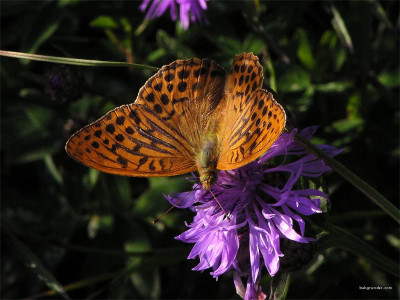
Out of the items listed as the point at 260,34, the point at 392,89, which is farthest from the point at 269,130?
the point at 392,89

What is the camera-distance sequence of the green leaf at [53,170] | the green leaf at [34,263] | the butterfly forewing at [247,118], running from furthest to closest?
the green leaf at [53,170] < the green leaf at [34,263] < the butterfly forewing at [247,118]

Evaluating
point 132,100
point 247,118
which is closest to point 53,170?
point 132,100

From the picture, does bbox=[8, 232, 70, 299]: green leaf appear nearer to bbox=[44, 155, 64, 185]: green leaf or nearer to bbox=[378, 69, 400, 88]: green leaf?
bbox=[44, 155, 64, 185]: green leaf

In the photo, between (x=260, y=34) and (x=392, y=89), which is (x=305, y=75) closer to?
(x=260, y=34)

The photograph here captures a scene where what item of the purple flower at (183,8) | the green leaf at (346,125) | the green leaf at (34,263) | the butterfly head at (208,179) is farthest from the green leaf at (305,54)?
the green leaf at (34,263)

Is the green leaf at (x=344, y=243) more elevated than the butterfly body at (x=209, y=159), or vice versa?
the butterfly body at (x=209, y=159)

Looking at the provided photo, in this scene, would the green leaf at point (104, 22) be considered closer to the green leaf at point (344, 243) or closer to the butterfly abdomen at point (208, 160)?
the butterfly abdomen at point (208, 160)
